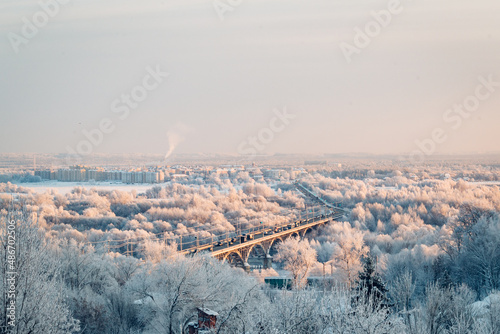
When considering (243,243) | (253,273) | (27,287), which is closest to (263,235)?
(243,243)

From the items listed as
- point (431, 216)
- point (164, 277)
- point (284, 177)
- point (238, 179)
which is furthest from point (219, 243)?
point (284, 177)

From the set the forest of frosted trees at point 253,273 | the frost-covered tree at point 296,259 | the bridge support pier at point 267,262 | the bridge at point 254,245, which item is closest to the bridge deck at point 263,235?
the bridge at point 254,245

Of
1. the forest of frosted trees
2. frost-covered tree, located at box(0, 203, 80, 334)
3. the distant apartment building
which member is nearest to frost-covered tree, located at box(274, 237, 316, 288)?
the forest of frosted trees

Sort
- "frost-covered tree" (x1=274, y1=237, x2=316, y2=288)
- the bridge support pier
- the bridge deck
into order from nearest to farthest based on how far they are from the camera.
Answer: "frost-covered tree" (x1=274, y1=237, x2=316, y2=288) < the bridge deck < the bridge support pier

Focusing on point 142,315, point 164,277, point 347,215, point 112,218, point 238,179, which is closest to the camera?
point 142,315

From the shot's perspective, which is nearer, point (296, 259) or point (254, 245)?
point (296, 259)

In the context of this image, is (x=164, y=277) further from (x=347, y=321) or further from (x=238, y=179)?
(x=238, y=179)

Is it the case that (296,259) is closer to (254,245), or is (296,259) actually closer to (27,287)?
(254,245)

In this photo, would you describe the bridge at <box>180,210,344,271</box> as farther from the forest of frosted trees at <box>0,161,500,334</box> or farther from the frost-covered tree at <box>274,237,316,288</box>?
the forest of frosted trees at <box>0,161,500,334</box>
